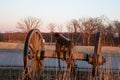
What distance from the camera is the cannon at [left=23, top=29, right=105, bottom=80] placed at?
8500 mm

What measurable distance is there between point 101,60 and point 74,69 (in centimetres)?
102

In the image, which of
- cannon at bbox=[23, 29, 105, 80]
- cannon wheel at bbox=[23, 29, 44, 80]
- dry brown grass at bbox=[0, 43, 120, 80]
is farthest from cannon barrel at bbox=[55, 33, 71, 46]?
dry brown grass at bbox=[0, 43, 120, 80]

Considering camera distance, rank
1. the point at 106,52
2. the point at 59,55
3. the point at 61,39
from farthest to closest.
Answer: the point at 106,52
the point at 59,55
the point at 61,39

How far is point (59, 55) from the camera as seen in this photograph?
30.1 feet

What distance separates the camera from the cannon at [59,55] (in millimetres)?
8500

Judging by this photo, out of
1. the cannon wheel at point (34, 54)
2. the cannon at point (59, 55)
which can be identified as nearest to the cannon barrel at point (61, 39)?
the cannon at point (59, 55)

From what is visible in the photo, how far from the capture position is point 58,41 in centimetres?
919

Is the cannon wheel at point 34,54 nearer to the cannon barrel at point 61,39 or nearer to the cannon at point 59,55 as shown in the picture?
the cannon at point 59,55

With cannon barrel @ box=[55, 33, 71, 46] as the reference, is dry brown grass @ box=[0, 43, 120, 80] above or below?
below

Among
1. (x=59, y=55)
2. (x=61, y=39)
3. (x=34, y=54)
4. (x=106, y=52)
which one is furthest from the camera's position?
(x=106, y=52)

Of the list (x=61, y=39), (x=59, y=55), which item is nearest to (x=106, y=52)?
(x=59, y=55)

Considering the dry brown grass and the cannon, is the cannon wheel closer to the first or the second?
the cannon

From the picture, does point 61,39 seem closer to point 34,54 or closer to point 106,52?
point 34,54

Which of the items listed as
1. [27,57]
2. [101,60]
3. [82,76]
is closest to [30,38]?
[27,57]
